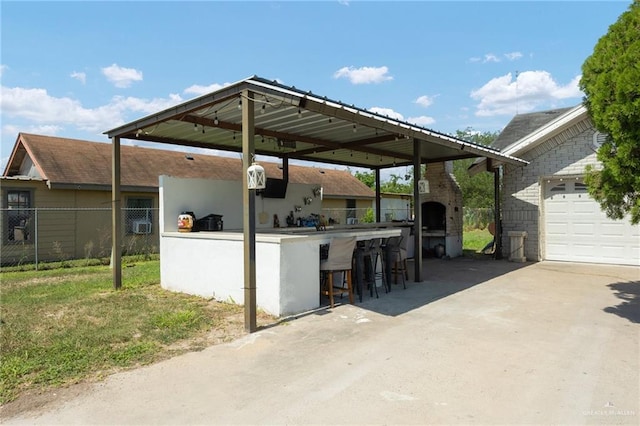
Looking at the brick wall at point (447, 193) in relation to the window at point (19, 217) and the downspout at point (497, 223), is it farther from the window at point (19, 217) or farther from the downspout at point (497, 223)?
the window at point (19, 217)

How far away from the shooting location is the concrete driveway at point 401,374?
2.87 metres

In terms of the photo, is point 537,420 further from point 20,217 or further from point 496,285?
point 20,217

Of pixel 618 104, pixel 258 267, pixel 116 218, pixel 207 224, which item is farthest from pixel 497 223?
pixel 116 218

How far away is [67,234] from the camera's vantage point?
1255cm

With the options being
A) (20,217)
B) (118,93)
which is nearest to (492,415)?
(118,93)

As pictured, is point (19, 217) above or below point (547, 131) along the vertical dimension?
below

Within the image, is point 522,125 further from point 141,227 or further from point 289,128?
point 141,227

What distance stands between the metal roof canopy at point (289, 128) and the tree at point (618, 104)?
283cm

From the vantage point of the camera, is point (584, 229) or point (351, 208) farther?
point (351, 208)

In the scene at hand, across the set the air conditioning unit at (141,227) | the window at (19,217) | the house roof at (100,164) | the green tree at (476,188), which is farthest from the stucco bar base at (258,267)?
the green tree at (476,188)

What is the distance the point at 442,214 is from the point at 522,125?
4.57m

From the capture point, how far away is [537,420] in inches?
108

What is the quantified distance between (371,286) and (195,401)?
14.4 feet

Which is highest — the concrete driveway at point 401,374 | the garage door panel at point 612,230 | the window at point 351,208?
the window at point 351,208
